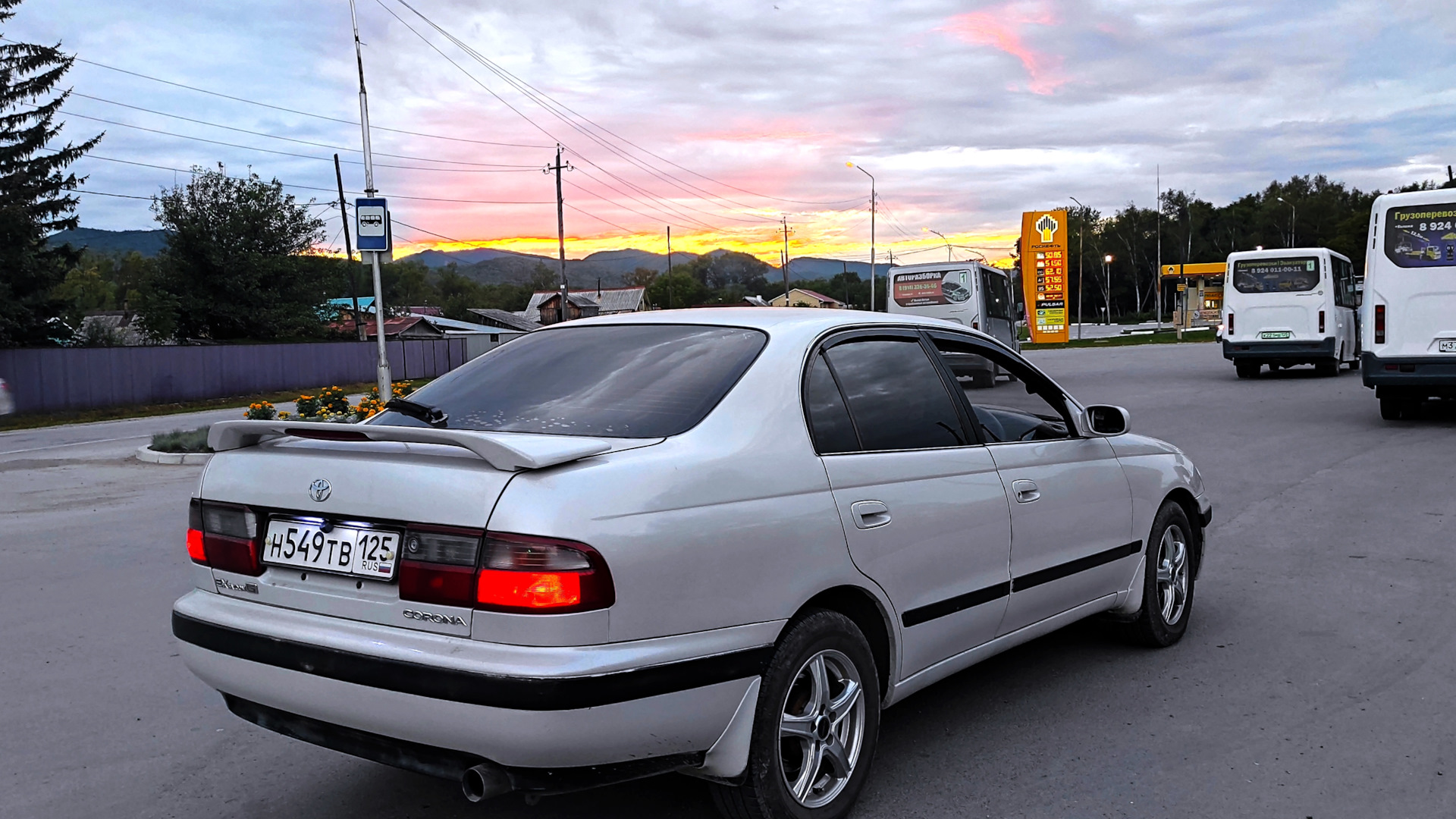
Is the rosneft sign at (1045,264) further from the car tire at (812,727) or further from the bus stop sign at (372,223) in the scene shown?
the car tire at (812,727)

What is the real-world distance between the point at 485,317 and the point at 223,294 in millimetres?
62826

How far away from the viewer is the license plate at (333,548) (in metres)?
2.93

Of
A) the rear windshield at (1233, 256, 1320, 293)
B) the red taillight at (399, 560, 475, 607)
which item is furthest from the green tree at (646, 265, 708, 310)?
the red taillight at (399, 560, 475, 607)

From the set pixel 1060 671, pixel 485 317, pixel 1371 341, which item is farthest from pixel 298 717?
pixel 485 317

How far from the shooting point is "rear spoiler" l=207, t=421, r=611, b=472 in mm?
2812

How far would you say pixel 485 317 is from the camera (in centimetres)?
11119

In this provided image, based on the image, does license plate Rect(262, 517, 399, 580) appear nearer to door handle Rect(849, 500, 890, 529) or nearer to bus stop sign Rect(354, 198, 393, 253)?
door handle Rect(849, 500, 890, 529)

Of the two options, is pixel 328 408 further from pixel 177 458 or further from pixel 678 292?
pixel 678 292

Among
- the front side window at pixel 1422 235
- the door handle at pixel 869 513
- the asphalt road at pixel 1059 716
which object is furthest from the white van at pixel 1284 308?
the door handle at pixel 869 513

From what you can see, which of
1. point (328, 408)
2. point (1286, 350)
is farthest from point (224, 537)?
point (1286, 350)

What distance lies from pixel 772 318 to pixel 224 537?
185 centimetres

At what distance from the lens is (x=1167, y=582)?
5312 millimetres

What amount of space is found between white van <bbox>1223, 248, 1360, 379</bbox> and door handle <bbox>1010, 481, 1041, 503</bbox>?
2080 centimetres

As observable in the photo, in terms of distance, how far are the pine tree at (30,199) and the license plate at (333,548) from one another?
35.4 meters
